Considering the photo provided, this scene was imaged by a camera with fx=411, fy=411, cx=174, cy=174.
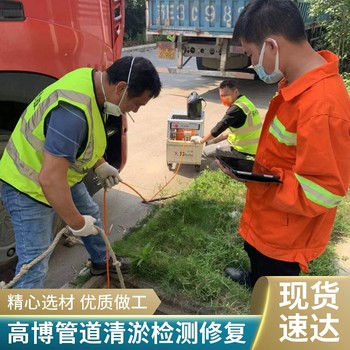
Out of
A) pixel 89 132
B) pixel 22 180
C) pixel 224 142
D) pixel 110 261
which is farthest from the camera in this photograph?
pixel 224 142

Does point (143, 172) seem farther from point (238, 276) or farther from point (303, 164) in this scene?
point (303, 164)

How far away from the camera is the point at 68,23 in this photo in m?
2.44

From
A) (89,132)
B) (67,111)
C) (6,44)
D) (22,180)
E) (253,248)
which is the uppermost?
(6,44)

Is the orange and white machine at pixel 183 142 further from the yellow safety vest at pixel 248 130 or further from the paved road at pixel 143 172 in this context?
the yellow safety vest at pixel 248 130

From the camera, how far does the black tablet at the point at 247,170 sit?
1.88 m

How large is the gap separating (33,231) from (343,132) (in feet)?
5.09

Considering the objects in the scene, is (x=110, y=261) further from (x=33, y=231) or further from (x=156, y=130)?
(x=156, y=130)

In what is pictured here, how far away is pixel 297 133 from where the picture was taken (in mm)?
1680

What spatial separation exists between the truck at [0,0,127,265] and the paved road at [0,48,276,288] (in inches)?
17.0

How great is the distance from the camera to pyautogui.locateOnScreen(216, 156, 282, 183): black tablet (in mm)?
1882

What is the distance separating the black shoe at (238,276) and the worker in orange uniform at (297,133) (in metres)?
0.74

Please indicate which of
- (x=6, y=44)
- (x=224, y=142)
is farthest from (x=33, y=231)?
(x=224, y=142)

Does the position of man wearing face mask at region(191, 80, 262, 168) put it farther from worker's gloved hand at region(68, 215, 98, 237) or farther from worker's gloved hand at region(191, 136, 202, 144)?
worker's gloved hand at region(68, 215, 98, 237)

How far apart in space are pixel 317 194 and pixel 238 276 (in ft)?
4.08
